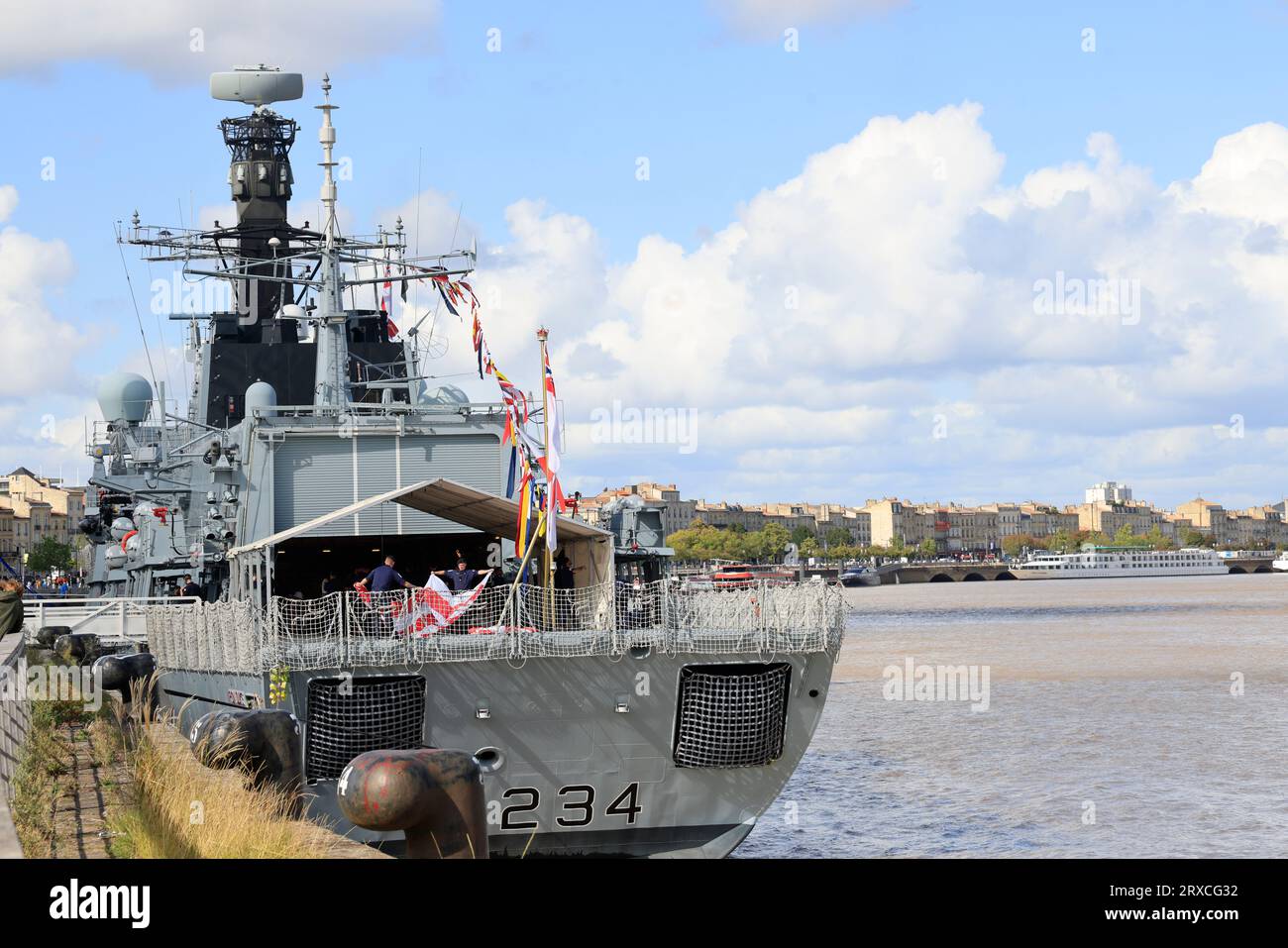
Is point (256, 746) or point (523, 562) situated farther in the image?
point (523, 562)

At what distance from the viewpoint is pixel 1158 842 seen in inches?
796

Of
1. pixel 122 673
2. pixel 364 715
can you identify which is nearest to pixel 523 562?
pixel 364 715

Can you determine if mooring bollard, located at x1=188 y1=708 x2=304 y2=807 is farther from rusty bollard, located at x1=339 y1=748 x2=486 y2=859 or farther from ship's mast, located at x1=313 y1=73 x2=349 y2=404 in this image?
ship's mast, located at x1=313 y1=73 x2=349 y2=404

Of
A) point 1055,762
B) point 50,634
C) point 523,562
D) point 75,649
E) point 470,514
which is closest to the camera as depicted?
point 523,562

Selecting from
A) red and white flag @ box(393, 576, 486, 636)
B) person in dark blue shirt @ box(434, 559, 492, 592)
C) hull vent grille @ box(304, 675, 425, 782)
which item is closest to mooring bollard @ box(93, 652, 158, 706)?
hull vent grille @ box(304, 675, 425, 782)

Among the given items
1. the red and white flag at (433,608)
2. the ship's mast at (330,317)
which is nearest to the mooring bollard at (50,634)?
the ship's mast at (330,317)

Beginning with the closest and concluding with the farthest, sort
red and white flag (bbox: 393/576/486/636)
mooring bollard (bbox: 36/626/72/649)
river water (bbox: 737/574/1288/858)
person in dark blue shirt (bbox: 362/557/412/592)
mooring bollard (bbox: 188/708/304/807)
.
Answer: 1. mooring bollard (bbox: 188/708/304/807)
2. red and white flag (bbox: 393/576/486/636)
3. person in dark blue shirt (bbox: 362/557/412/592)
4. river water (bbox: 737/574/1288/858)
5. mooring bollard (bbox: 36/626/72/649)

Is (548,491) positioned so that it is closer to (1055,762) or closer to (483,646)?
(483,646)

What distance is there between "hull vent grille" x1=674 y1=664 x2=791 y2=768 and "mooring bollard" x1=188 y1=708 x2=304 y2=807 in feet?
17.0

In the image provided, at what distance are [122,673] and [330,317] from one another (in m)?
8.16

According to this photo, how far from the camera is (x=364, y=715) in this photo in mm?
14703

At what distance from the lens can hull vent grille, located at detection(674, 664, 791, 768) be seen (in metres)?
15.5
